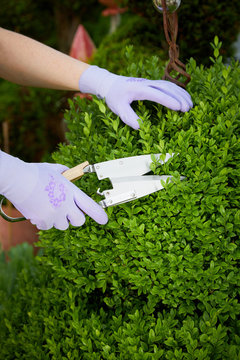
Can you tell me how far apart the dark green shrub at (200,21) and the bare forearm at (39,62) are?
34.7 inches

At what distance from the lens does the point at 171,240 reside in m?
1.16

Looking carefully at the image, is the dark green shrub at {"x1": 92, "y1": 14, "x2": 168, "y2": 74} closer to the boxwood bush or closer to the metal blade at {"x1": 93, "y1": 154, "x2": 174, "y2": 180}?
the boxwood bush

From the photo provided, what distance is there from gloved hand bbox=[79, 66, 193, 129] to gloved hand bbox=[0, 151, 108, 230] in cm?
30

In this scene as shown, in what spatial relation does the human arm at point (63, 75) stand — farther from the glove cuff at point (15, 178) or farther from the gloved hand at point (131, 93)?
the glove cuff at point (15, 178)

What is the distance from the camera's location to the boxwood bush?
3.79 ft

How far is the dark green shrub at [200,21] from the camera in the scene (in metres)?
2.10

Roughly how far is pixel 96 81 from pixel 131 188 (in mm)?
504

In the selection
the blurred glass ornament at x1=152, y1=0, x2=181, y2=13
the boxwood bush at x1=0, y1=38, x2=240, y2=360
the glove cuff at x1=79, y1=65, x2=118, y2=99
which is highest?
the blurred glass ornament at x1=152, y1=0, x2=181, y2=13

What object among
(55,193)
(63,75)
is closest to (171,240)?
(55,193)

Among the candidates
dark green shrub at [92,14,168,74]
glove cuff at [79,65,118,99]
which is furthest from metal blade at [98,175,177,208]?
dark green shrub at [92,14,168,74]

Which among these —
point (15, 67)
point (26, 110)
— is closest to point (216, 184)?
point (15, 67)

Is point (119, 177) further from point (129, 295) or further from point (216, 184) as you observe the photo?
point (129, 295)

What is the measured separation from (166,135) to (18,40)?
73 cm

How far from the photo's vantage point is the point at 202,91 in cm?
135
